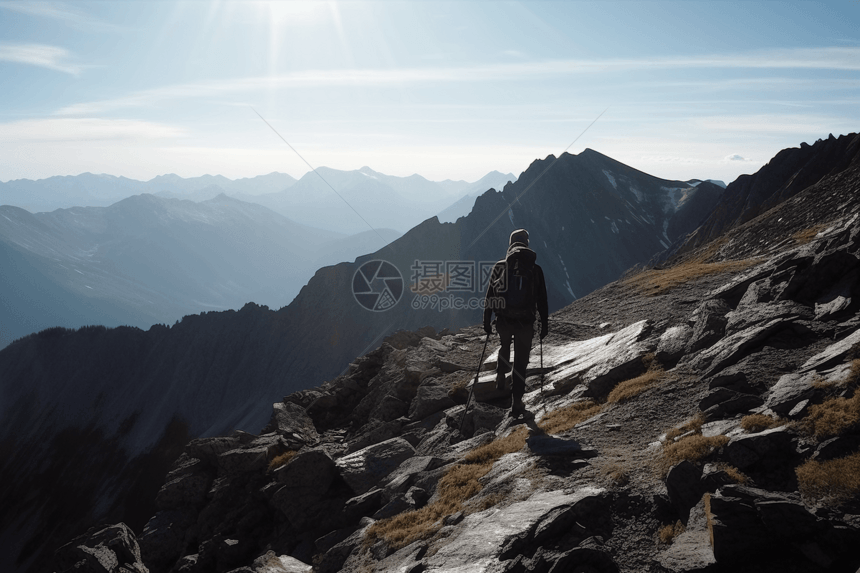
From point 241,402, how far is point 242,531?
12626 centimetres

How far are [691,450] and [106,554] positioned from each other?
17189mm

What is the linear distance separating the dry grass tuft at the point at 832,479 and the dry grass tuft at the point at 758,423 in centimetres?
106

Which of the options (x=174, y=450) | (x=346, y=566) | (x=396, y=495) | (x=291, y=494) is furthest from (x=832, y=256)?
(x=174, y=450)

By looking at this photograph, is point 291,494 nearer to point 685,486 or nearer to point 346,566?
point 346,566

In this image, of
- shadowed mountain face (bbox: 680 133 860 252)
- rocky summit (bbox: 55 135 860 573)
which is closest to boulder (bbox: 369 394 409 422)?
rocky summit (bbox: 55 135 860 573)

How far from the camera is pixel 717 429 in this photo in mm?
8133

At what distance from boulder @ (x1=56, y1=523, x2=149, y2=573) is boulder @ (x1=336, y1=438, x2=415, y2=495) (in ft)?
25.4

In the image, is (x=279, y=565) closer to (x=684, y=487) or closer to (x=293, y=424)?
(x=293, y=424)

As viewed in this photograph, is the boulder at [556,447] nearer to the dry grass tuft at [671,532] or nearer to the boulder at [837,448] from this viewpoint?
the dry grass tuft at [671,532]

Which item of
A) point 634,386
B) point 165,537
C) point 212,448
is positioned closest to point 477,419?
point 634,386

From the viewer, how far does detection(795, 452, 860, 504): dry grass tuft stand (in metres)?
5.79

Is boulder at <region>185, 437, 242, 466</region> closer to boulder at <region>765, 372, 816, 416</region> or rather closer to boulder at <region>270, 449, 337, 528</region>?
boulder at <region>270, 449, 337, 528</region>

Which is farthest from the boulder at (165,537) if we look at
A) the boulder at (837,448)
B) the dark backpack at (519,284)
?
the boulder at (837,448)

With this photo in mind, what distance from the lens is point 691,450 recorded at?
24.9 ft
